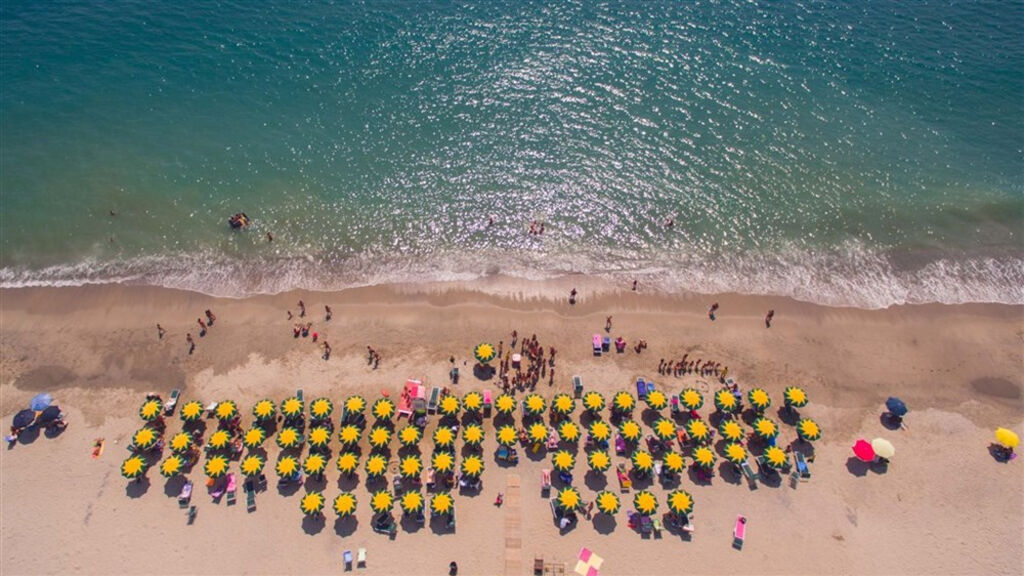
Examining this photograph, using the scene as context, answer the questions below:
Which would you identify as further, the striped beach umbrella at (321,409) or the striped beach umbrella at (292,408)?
the striped beach umbrella at (321,409)

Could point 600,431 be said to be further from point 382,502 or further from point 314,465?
point 314,465

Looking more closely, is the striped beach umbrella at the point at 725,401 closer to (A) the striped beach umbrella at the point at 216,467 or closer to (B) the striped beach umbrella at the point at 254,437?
(B) the striped beach umbrella at the point at 254,437

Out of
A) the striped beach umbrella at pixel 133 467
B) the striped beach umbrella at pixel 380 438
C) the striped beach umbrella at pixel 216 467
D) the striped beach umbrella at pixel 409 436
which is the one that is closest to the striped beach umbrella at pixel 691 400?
the striped beach umbrella at pixel 409 436

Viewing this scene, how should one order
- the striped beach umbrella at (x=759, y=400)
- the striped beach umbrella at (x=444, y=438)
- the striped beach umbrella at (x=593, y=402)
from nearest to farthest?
the striped beach umbrella at (x=444, y=438), the striped beach umbrella at (x=593, y=402), the striped beach umbrella at (x=759, y=400)

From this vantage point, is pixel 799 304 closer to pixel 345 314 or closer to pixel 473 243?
pixel 473 243

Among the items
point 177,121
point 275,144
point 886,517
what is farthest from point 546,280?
point 177,121

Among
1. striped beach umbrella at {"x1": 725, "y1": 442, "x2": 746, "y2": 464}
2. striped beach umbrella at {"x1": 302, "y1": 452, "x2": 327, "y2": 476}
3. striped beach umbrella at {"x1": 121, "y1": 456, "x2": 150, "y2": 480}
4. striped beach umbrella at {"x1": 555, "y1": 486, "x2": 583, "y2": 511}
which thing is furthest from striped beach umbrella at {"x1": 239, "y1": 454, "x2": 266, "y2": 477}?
striped beach umbrella at {"x1": 725, "y1": 442, "x2": 746, "y2": 464}

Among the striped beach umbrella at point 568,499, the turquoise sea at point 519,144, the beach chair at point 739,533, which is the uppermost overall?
the turquoise sea at point 519,144
